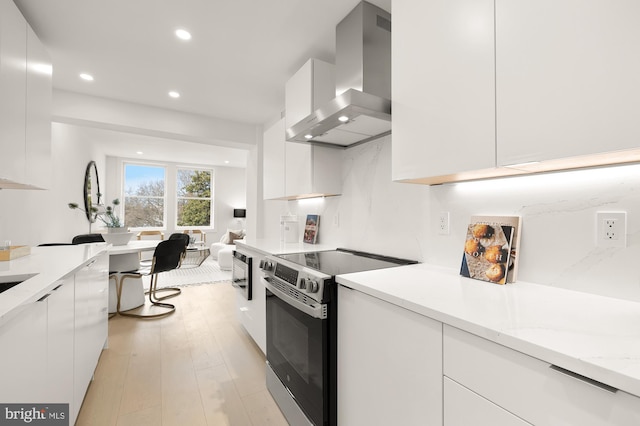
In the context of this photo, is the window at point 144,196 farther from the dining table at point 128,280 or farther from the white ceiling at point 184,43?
the white ceiling at point 184,43

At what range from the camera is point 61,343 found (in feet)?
4.50

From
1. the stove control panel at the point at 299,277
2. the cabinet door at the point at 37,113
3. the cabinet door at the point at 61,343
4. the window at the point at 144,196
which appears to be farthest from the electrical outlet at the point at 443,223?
the window at the point at 144,196

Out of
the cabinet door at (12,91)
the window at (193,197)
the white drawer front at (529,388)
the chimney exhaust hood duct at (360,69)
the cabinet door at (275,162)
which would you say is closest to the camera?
the white drawer front at (529,388)

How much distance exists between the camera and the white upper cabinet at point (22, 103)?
1.55 m

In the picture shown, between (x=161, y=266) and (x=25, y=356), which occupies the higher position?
(x=25, y=356)

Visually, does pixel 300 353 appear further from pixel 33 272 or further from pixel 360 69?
pixel 360 69

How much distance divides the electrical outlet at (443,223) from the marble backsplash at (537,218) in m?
0.02

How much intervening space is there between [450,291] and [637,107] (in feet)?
2.49

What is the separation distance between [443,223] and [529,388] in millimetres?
988

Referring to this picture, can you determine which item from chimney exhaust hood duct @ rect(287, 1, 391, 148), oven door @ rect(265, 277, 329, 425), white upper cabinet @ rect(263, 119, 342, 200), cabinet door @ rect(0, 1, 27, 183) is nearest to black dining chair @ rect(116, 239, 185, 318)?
white upper cabinet @ rect(263, 119, 342, 200)

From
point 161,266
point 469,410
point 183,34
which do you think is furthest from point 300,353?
point 161,266

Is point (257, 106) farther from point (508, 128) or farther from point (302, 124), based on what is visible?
point (508, 128)

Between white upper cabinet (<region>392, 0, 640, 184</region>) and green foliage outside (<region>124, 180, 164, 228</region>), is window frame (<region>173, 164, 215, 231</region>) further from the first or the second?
white upper cabinet (<region>392, 0, 640, 184</region>)

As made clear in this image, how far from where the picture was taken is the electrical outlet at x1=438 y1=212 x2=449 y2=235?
1.56 m
